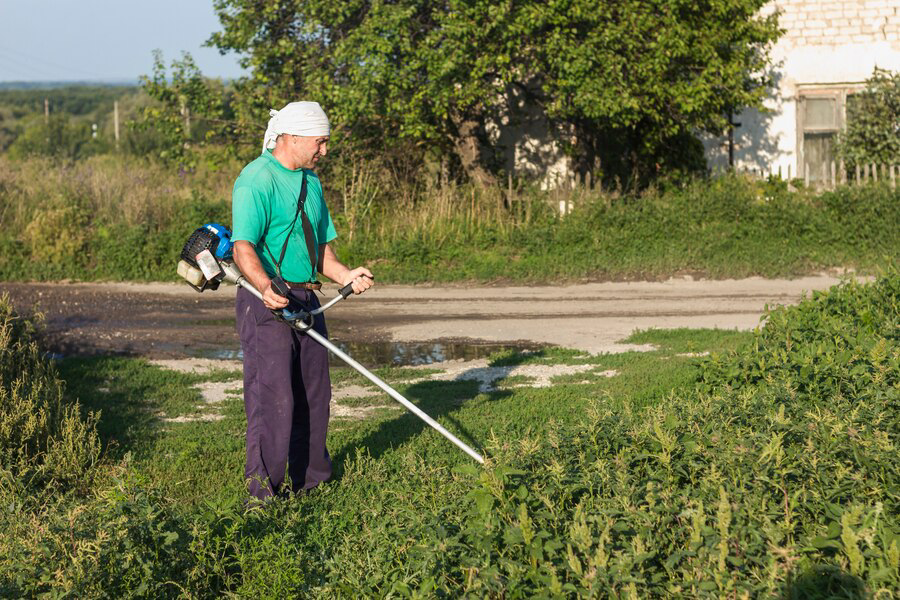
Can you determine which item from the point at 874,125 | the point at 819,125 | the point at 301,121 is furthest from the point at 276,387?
the point at 819,125

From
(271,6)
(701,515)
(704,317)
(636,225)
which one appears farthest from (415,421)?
(271,6)

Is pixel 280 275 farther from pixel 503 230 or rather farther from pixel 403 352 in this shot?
pixel 503 230

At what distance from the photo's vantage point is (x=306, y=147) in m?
6.24

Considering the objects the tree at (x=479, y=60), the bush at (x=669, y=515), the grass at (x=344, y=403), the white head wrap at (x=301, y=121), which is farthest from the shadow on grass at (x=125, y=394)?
the tree at (x=479, y=60)

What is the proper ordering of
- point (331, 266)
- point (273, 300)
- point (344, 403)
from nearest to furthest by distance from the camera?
1. point (273, 300)
2. point (331, 266)
3. point (344, 403)

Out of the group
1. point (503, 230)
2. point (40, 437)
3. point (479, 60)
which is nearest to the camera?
point (40, 437)

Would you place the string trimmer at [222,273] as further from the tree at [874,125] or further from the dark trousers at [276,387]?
the tree at [874,125]

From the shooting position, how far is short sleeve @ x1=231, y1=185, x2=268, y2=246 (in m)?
6.04

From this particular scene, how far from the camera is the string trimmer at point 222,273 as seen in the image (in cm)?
607

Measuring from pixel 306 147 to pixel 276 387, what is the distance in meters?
1.38

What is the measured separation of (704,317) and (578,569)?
31.0 feet

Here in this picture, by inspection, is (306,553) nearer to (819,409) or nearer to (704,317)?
(819,409)

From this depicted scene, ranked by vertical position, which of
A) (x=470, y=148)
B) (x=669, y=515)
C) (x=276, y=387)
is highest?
(x=470, y=148)

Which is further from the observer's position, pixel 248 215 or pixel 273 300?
pixel 248 215
